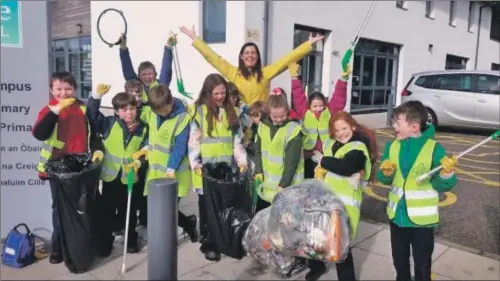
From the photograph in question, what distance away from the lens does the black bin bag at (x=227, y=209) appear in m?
3.14

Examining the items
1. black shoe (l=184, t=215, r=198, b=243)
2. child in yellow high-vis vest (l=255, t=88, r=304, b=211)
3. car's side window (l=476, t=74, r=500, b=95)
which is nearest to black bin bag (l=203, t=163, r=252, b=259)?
child in yellow high-vis vest (l=255, t=88, r=304, b=211)

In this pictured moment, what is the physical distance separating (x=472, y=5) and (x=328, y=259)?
21430 mm

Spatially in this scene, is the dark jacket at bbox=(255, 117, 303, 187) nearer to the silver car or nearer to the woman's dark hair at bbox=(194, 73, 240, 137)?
the woman's dark hair at bbox=(194, 73, 240, 137)

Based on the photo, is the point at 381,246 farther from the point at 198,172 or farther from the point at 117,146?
the point at 117,146

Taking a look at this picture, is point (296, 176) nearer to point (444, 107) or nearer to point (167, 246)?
point (167, 246)

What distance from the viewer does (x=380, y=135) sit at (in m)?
9.81

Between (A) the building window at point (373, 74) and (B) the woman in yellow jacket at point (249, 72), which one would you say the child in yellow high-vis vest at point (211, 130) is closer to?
(B) the woman in yellow jacket at point (249, 72)

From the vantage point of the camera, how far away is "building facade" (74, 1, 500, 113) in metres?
9.62

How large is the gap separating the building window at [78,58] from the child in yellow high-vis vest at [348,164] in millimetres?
12504

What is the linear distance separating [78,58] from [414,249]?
45.6ft

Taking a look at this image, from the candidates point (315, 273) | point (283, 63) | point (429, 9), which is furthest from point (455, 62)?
point (315, 273)

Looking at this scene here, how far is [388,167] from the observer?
257cm

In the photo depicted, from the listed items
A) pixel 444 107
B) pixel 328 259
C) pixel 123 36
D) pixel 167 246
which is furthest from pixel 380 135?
pixel 167 246

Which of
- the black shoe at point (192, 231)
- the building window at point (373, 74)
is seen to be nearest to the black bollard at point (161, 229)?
the black shoe at point (192, 231)
